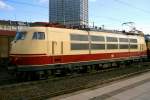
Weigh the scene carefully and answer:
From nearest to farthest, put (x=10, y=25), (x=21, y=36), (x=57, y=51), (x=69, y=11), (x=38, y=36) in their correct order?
A: (x=38, y=36)
(x=21, y=36)
(x=57, y=51)
(x=10, y=25)
(x=69, y=11)

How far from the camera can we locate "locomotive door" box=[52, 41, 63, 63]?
1741 cm

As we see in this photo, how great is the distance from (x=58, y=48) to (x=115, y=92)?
5.66 metres

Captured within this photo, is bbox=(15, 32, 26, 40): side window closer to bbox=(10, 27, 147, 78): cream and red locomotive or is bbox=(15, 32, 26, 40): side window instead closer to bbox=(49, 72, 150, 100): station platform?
bbox=(10, 27, 147, 78): cream and red locomotive

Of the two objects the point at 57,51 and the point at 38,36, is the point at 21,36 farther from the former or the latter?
the point at 57,51

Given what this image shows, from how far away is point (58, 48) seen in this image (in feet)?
58.2

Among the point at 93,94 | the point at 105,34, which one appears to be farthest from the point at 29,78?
the point at 105,34

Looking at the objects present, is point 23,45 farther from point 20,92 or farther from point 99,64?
point 99,64

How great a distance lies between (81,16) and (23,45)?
15.0 meters

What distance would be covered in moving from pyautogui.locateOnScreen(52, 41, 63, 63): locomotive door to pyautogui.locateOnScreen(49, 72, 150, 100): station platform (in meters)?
3.72

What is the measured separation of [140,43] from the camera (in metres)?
32.7

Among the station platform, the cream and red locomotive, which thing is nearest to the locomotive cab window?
the cream and red locomotive

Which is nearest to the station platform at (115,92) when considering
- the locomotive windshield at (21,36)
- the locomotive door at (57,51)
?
the locomotive door at (57,51)

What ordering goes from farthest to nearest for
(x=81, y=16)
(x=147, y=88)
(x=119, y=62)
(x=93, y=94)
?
(x=81, y=16)
(x=119, y=62)
(x=147, y=88)
(x=93, y=94)

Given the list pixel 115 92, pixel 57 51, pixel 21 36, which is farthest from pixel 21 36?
pixel 115 92
